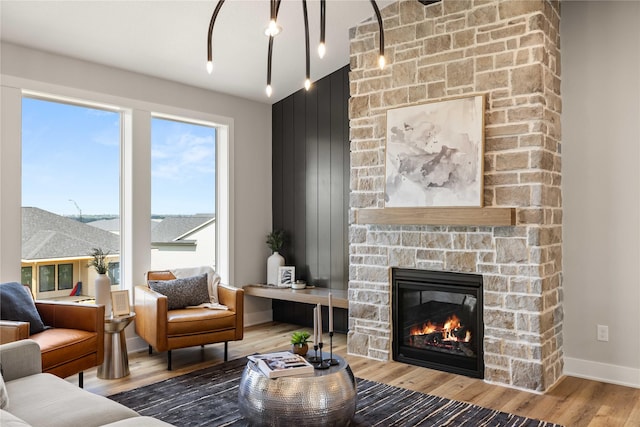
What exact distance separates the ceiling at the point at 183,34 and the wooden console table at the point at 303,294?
2.16 metres

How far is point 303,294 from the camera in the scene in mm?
5082

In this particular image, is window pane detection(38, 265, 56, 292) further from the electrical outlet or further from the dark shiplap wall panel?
the electrical outlet

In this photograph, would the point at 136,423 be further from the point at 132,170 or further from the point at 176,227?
the point at 176,227

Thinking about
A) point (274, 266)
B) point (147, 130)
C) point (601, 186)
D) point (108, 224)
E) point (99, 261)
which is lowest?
point (274, 266)

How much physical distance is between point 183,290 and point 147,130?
1.53 m

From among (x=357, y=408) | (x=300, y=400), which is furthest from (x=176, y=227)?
(x=300, y=400)

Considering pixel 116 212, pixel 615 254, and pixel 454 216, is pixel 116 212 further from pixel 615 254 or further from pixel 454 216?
pixel 615 254

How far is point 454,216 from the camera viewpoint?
3836 mm

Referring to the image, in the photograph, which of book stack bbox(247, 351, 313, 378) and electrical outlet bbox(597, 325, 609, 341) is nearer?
book stack bbox(247, 351, 313, 378)

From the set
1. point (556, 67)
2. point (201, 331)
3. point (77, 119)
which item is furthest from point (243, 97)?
point (556, 67)

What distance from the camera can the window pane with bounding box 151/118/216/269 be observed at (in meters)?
5.05

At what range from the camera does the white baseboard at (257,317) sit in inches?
226

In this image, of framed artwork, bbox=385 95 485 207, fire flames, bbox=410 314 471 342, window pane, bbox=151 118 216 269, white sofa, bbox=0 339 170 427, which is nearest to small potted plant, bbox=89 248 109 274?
window pane, bbox=151 118 216 269

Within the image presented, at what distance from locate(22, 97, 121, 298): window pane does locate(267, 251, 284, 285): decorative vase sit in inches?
65.4
